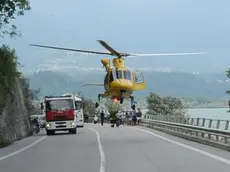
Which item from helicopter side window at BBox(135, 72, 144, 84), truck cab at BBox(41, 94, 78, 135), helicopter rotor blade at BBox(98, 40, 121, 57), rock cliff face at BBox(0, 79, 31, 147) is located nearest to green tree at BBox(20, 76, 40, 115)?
rock cliff face at BBox(0, 79, 31, 147)

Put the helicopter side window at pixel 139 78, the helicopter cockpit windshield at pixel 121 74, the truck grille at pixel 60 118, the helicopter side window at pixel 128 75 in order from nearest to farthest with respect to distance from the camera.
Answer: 1. the helicopter cockpit windshield at pixel 121 74
2. the helicopter side window at pixel 128 75
3. the truck grille at pixel 60 118
4. the helicopter side window at pixel 139 78

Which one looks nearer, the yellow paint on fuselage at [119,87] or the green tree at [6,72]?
the green tree at [6,72]

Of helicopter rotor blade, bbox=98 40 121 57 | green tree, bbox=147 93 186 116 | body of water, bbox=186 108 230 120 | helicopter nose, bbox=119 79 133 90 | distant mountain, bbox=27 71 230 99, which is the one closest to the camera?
body of water, bbox=186 108 230 120

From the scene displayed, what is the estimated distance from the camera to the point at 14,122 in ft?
118

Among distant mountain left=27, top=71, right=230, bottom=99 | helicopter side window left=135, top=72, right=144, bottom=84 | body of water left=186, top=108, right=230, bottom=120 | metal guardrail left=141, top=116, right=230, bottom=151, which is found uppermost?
distant mountain left=27, top=71, right=230, bottom=99

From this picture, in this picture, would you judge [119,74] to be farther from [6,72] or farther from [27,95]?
[27,95]

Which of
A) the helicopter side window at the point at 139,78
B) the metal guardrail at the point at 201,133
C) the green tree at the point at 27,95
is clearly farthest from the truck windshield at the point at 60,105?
the green tree at the point at 27,95

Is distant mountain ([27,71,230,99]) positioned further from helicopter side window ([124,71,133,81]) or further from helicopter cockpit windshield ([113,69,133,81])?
helicopter cockpit windshield ([113,69,133,81])

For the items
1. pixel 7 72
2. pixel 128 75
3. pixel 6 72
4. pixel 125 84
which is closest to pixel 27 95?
pixel 128 75

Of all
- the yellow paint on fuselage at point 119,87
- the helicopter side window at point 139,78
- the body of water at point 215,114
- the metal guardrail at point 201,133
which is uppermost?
the helicopter side window at point 139,78

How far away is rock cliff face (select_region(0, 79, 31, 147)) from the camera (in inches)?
1211

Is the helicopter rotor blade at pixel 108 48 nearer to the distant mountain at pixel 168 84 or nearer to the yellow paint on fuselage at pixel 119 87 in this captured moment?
the yellow paint on fuselage at pixel 119 87

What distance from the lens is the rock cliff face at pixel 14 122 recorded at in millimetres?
30750

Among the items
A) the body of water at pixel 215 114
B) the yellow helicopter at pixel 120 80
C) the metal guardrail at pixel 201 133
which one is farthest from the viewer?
the yellow helicopter at pixel 120 80
